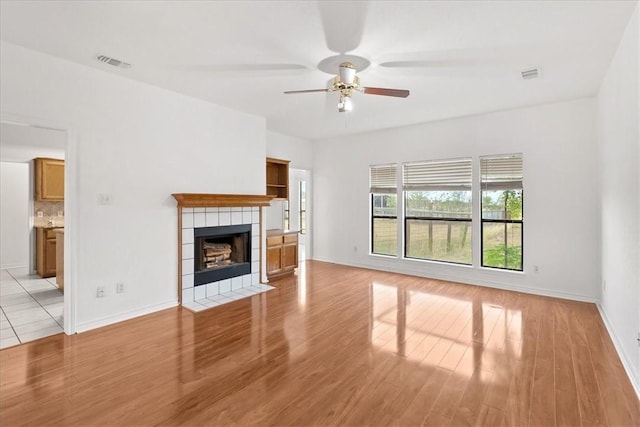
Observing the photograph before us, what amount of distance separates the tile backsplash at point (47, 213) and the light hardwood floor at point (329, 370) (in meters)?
4.57

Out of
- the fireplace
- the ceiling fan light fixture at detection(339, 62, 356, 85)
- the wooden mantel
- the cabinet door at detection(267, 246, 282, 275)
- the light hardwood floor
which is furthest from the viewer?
the cabinet door at detection(267, 246, 282, 275)

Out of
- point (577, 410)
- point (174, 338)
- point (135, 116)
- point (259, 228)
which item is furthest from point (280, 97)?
point (577, 410)

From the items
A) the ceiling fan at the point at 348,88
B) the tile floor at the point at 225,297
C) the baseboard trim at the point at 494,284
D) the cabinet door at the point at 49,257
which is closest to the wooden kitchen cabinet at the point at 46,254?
the cabinet door at the point at 49,257

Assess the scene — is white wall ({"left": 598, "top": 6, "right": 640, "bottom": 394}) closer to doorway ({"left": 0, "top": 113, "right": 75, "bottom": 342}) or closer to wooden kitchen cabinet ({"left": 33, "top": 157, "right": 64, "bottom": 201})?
doorway ({"left": 0, "top": 113, "right": 75, "bottom": 342})

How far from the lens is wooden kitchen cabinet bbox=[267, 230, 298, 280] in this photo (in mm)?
5580

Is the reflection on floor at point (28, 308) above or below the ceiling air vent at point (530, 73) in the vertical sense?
below

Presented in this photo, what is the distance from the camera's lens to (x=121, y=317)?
3672 mm

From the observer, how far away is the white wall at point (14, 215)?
6.68 meters

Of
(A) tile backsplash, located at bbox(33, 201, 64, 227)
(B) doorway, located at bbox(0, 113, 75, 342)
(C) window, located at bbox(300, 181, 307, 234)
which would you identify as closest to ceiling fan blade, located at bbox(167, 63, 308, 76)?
(B) doorway, located at bbox(0, 113, 75, 342)

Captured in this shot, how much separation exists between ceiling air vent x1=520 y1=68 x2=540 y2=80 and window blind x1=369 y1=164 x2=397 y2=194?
2817 mm

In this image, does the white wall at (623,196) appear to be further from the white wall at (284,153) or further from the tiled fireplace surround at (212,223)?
the white wall at (284,153)

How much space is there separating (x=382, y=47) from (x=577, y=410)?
3.06 meters

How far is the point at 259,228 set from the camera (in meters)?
5.36

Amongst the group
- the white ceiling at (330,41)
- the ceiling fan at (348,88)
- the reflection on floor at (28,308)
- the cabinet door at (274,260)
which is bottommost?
the reflection on floor at (28,308)
